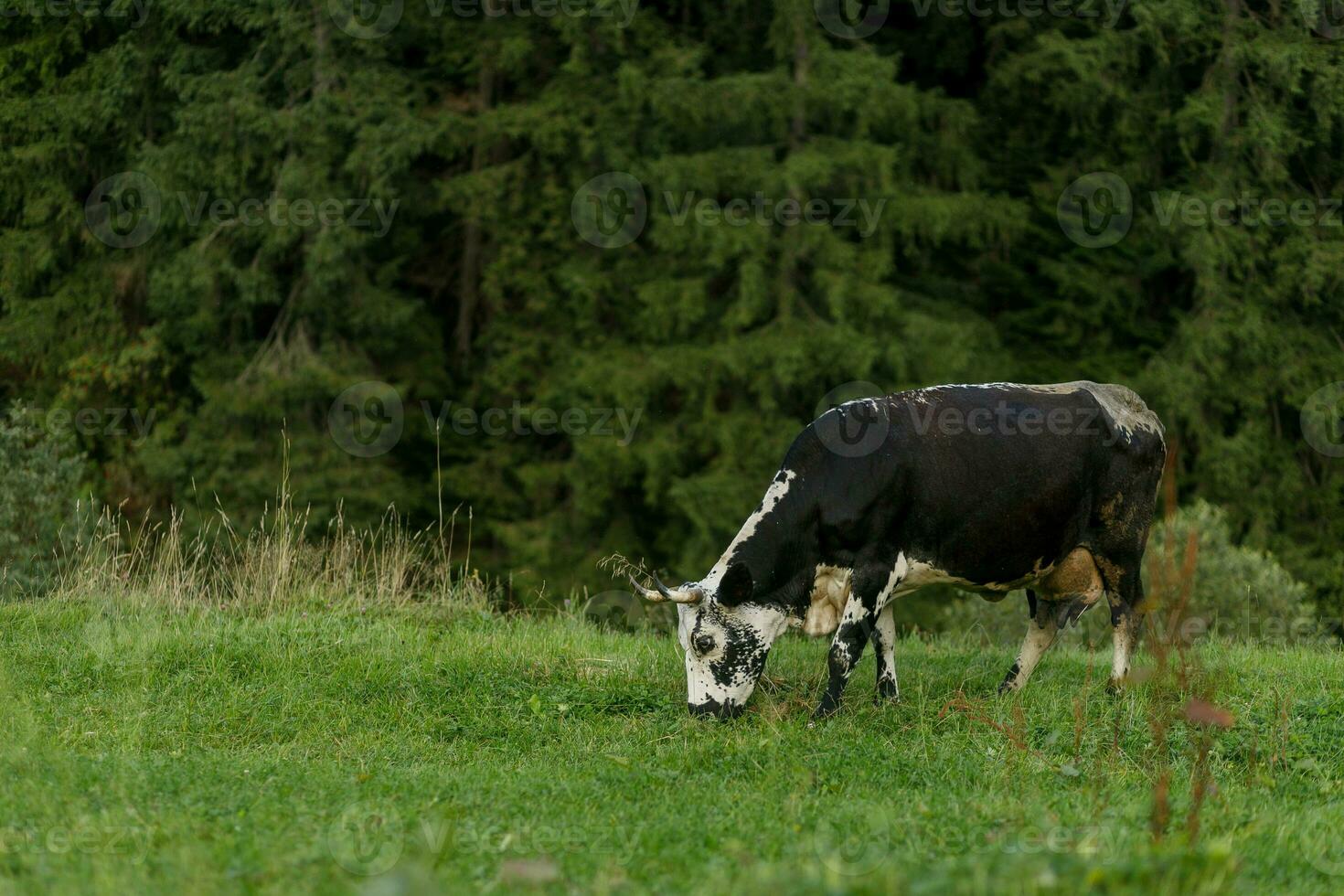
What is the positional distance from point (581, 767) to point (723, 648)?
1378mm

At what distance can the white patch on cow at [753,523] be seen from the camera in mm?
8750

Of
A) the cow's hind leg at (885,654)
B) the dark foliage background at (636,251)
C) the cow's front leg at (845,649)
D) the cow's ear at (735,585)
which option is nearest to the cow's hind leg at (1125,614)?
the cow's hind leg at (885,654)

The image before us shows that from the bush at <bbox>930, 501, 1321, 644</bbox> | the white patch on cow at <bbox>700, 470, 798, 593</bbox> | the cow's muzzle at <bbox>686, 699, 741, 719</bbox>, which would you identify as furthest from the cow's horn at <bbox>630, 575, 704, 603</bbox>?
the bush at <bbox>930, 501, 1321, 644</bbox>

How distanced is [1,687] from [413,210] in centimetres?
1966

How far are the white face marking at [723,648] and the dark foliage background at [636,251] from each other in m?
14.4

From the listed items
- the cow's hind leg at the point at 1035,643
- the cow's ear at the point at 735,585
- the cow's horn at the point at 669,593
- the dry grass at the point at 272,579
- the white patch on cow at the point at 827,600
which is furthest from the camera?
the dry grass at the point at 272,579

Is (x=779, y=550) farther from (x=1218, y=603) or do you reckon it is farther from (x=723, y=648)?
(x=1218, y=603)

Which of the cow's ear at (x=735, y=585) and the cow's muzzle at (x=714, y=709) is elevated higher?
the cow's ear at (x=735, y=585)

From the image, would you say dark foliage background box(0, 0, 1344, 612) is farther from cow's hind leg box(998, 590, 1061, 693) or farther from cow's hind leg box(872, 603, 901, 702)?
cow's hind leg box(872, 603, 901, 702)

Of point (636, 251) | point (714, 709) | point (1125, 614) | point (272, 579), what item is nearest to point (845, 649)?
point (714, 709)

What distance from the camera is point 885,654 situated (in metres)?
9.12

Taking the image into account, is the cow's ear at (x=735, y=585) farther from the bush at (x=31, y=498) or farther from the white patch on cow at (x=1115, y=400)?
the bush at (x=31, y=498)

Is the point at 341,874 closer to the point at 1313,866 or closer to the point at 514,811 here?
the point at 514,811

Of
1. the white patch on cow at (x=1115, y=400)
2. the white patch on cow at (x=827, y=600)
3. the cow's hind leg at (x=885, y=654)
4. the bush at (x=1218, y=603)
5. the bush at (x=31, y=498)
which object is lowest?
the bush at (x=31, y=498)
